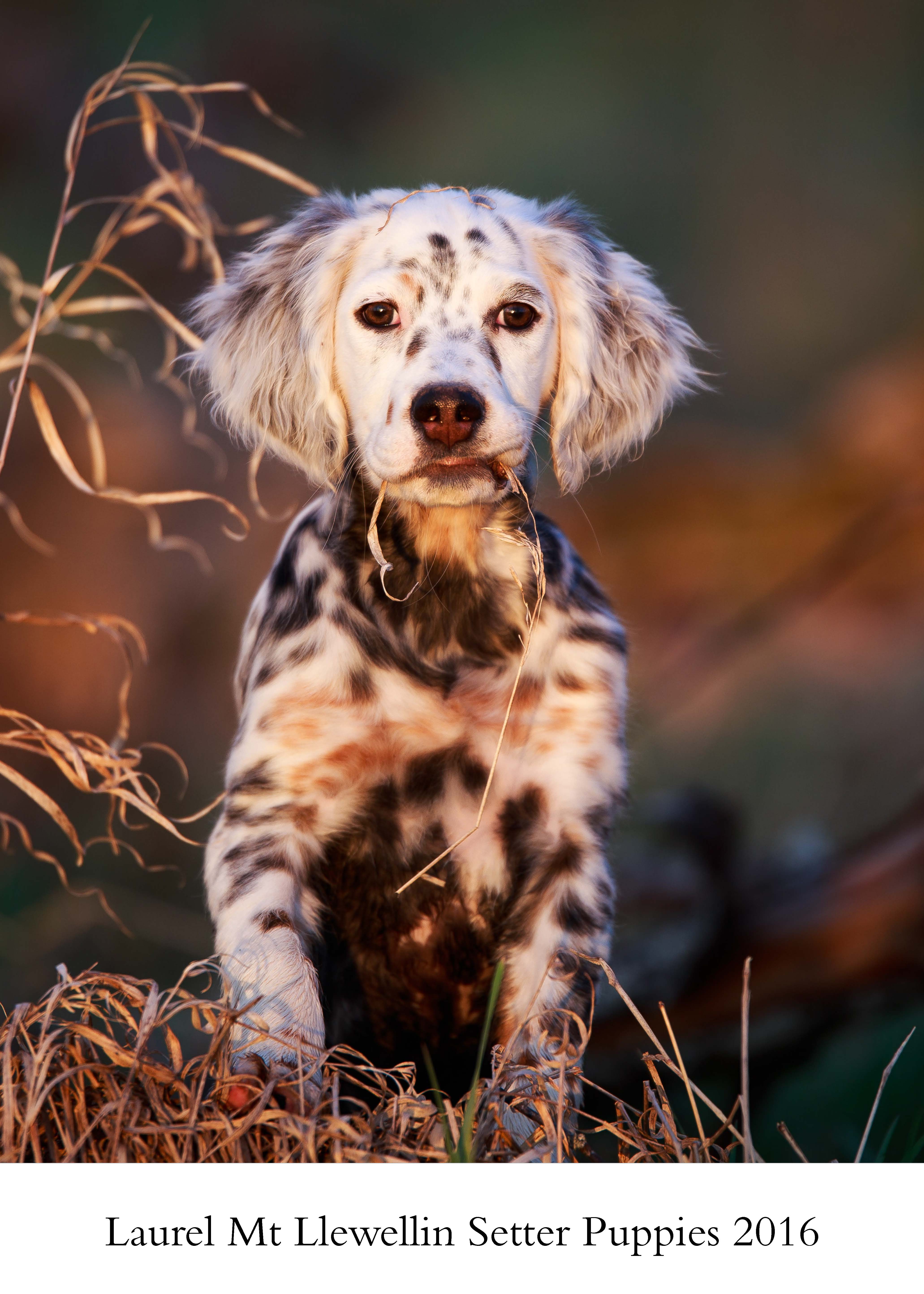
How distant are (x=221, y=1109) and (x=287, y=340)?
1.34 metres

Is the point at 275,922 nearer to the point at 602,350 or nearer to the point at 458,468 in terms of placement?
the point at 458,468

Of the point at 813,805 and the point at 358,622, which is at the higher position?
the point at 813,805

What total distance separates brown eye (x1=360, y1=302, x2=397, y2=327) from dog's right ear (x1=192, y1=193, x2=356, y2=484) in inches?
5.0

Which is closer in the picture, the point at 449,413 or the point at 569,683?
the point at 449,413

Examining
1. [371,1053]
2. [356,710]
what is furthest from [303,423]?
[371,1053]

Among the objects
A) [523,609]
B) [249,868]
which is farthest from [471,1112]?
[523,609]

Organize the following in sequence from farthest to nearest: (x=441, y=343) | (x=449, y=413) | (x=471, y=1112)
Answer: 1. (x=441, y=343)
2. (x=449, y=413)
3. (x=471, y=1112)

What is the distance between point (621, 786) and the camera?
6.50ft

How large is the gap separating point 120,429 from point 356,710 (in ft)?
8.12

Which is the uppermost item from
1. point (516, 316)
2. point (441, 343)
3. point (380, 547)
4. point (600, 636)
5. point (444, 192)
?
point (444, 192)

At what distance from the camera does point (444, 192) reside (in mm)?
1996

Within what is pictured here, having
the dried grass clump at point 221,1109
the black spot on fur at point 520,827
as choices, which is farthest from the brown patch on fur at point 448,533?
the dried grass clump at point 221,1109
